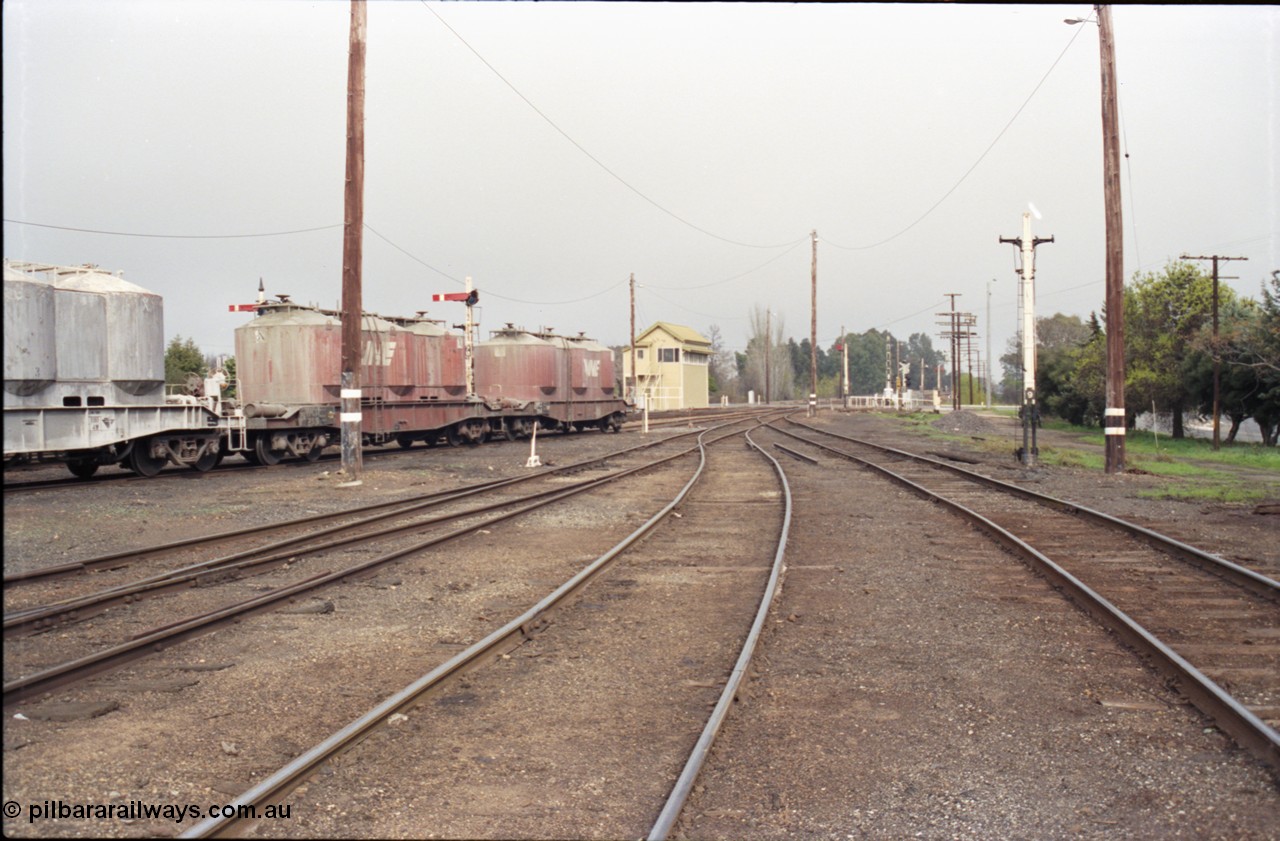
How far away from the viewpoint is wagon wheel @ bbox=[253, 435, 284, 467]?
19.7 meters

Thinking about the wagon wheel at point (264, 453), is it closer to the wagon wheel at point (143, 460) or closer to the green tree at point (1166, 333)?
the wagon wheel at point (143, 460)

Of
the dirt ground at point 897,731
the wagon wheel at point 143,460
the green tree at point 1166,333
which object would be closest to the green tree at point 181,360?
the wagon wheel at point 143,460

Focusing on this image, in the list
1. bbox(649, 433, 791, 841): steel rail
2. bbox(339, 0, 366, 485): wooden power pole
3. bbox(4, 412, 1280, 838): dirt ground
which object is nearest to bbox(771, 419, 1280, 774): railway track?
bbox(4, 412, 1280, 838): dirt ground

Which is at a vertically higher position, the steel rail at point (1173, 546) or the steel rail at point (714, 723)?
the steel rail at point (1173, 546)

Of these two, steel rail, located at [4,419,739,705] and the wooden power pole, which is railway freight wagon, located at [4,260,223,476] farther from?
steel rail, located at [4,419,739,705]

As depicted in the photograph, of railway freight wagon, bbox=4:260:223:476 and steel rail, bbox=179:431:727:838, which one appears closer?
steel rail, bbox=179:431:727:838

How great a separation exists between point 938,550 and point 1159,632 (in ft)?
11.6

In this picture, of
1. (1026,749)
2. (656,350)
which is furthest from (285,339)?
(656,350)

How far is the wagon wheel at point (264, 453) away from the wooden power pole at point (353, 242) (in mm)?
4053

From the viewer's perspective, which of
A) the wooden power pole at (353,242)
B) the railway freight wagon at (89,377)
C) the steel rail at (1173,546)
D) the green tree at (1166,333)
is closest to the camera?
the steel rail at (1173,546)

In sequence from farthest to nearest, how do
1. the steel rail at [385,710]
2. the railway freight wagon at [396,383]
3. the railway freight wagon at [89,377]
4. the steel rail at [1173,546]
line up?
1. the railway freight wagon at [396,383]
2. the railway freight wagon at [89,377]
3. the steel rail at [1173,546]
4. the steel rail at [385,710]

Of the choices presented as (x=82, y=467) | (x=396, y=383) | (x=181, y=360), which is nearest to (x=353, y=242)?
(x=82, y=467)

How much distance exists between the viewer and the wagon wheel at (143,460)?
16.9 metres

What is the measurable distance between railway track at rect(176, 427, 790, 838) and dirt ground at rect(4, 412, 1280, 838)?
6.3 inches
